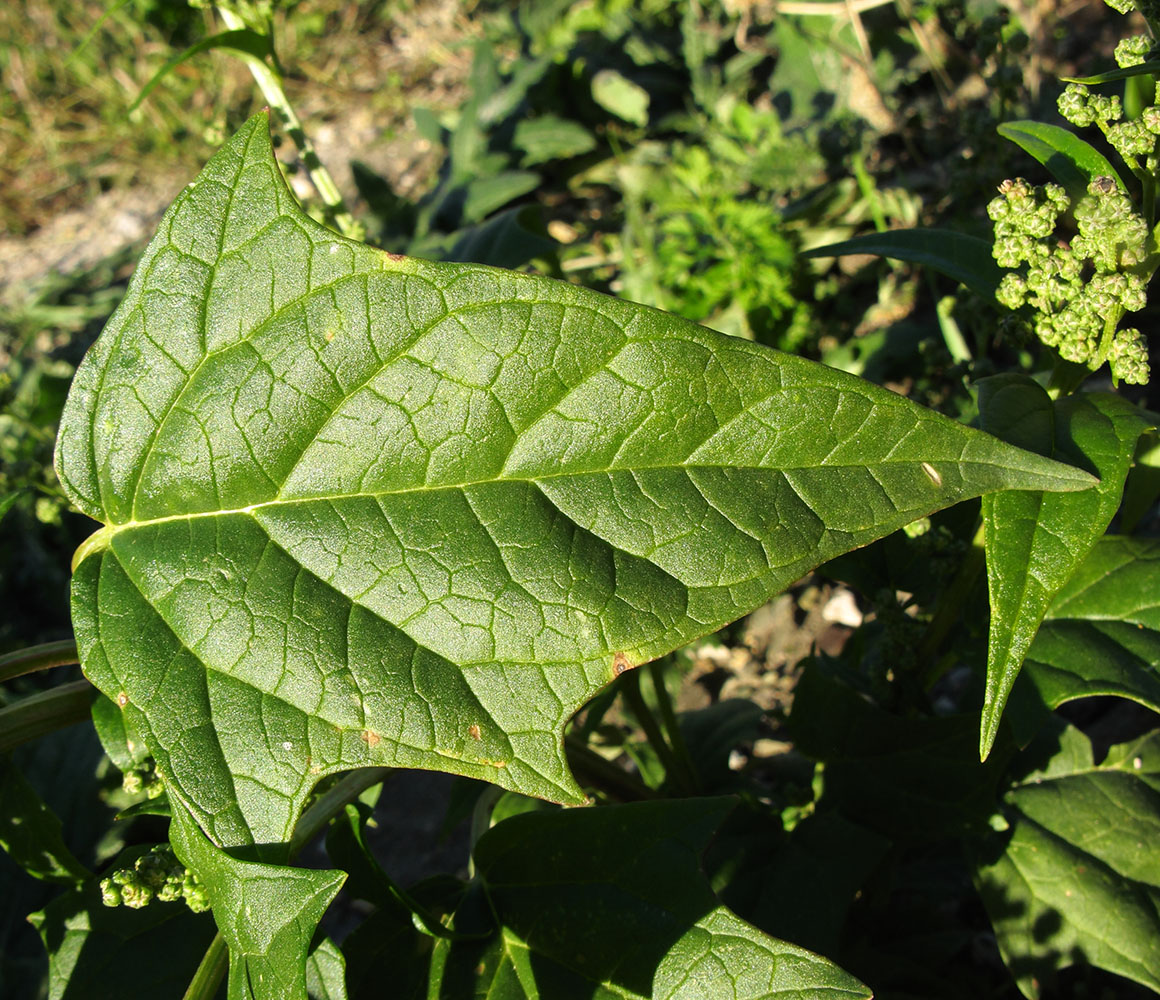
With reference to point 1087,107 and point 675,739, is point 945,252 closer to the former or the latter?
point 1087,107

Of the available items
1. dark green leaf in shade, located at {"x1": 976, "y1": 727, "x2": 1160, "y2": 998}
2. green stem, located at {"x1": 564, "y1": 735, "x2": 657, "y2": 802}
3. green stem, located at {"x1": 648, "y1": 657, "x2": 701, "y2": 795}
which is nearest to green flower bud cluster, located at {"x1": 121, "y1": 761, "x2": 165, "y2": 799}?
green stem, located at {"x1": 564, "y1": 735, "x2": 657, "y2": 802}

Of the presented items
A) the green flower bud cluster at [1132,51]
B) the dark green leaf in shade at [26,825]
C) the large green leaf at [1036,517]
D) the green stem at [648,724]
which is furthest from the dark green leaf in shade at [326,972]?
the green flower bud cluster at [1132,51]

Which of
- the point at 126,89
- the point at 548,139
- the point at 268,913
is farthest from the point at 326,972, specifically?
the point at 126,89

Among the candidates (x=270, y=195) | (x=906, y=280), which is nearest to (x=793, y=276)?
(x=906, y=280)

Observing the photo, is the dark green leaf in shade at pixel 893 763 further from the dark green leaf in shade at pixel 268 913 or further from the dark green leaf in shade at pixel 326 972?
the dark green leaf in shade at pixel 268 913

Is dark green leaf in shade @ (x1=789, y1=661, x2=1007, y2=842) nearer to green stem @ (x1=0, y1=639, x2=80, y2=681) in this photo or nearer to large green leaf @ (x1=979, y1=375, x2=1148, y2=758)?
large green leaf @ (x1=979, y1=375, x2=1148, y2=758)

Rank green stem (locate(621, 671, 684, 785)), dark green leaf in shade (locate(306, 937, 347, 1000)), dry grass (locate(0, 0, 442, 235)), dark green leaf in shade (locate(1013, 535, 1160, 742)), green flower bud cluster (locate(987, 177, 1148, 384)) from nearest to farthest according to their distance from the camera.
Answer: green flower bud cluster (locate(987, 177, 1148, 384)) < dark green leaf in shade (locate(306, 937, 347, 1000)) < dark green leaf in shade (locate(1013, 535, 1160, 742)) < green stem (locate(621, 671, 684, 785)) < dry grass (locate(0, 0, 442, 235))

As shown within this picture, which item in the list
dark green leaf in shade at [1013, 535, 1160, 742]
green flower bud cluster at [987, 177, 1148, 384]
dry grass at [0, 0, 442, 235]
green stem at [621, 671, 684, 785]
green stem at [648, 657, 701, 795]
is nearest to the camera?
green flower bud cluster at [987, 177, 1148, 384]
